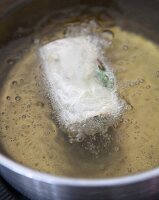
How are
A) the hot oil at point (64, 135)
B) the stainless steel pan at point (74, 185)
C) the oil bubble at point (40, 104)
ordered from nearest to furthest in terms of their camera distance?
the stainless steel pan at point (74, 185), the hot oil at point (64, 135), the oil bubble at point (40, 104)

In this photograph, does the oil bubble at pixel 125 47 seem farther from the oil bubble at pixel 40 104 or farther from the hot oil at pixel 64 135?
the oil bubble at pixel 40 104

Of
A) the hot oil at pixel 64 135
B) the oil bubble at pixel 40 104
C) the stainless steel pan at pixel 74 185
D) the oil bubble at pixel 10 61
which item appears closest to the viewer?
the stainless steel pan at pixel 74 185

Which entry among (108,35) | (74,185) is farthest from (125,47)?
(74,185)

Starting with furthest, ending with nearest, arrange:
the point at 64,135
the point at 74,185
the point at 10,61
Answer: the point at 10,61 → the point at 64,135 → the point at 74,185

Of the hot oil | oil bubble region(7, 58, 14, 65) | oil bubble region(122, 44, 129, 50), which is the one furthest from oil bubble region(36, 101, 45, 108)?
oil bubble region(122, 44, 129, 50)

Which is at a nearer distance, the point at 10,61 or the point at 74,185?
the point at 74,185

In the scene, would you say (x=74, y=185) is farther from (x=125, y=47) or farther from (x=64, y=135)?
(x=125, y=47)

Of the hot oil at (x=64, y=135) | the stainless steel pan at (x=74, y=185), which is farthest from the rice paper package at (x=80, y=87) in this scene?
the stainless steel pan at (x=74, y=185)

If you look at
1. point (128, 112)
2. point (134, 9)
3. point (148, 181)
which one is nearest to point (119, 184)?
point (148, 181)
